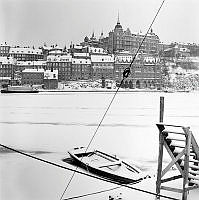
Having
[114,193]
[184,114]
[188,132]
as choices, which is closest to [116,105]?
[184,114]

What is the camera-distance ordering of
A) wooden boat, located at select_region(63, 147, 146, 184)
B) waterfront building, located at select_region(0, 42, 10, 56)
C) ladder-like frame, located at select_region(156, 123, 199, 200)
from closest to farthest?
ladder-like frame, located at select_region(156, 123, 199, 200), waterfront building, located at select_region(0, 42, 10, 56), wooden boat, located at select_region(63, 147, 146, 184)

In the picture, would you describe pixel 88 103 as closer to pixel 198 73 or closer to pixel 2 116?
pixel 2 116

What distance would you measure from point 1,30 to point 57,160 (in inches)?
48.4

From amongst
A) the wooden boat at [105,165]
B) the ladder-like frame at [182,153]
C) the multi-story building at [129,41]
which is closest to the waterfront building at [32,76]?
the multi-story building at [129,41]

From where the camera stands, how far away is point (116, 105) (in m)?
3.14

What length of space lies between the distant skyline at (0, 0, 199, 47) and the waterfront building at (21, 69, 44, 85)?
22 centimetres

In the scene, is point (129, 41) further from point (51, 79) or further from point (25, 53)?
point (25, 53)

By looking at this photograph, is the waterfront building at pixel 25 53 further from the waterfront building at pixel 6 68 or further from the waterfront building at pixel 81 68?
the waterfront building at pixel 81 68

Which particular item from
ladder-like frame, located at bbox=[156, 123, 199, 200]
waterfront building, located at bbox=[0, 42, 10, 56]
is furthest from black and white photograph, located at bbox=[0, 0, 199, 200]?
ladder-like frame, located at bbox=[156, 123, 199, 200]

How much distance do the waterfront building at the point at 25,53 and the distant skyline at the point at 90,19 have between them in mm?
47

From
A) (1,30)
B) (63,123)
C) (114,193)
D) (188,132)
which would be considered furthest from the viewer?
(63,123)

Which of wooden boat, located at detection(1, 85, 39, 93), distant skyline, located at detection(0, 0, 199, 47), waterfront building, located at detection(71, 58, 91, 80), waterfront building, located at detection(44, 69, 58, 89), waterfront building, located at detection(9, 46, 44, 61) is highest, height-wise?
distant skyline, located at detection(0, 0, 199, 47)

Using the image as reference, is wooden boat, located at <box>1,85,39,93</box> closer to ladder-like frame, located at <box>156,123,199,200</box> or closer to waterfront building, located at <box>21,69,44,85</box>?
waterfront building, located at <box>21,69,44,85</box>

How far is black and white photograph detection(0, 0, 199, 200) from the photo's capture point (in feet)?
8.86
